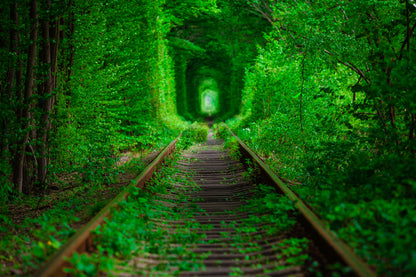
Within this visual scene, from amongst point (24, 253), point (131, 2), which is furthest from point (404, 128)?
point (131, 2)

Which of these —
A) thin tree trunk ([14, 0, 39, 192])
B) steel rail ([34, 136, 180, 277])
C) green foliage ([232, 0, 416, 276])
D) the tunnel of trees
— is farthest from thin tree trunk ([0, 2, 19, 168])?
green foliage ([232, 0, 416, 276])

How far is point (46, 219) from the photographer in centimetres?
419

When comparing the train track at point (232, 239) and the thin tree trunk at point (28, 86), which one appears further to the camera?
the thin tree trunk at point (28, 86)

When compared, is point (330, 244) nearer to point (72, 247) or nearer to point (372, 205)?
point (372, 205)

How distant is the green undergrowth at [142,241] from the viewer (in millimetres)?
3200

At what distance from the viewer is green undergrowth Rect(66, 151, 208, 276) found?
320 centimetres

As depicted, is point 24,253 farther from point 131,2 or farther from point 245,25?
point 245,25

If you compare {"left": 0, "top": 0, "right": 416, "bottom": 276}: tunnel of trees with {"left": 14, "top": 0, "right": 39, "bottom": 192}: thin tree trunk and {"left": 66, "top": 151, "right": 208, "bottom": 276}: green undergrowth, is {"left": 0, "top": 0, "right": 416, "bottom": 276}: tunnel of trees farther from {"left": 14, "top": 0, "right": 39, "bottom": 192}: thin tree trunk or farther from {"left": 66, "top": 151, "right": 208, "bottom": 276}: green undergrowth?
{"left": 66, "top": 151, "right": 208, "bottom": 276}: green undergrowth

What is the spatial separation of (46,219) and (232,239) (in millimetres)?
2121

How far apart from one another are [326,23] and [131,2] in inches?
259

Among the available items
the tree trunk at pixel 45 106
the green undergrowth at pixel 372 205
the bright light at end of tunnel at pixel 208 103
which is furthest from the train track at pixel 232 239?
the bright light at end of tunnel at pixel 208 103

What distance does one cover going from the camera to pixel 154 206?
5.64 m

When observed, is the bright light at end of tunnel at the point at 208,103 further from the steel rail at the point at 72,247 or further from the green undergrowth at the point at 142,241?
the steel rail at the point at 72,247

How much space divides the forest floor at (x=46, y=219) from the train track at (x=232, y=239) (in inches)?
13.4
